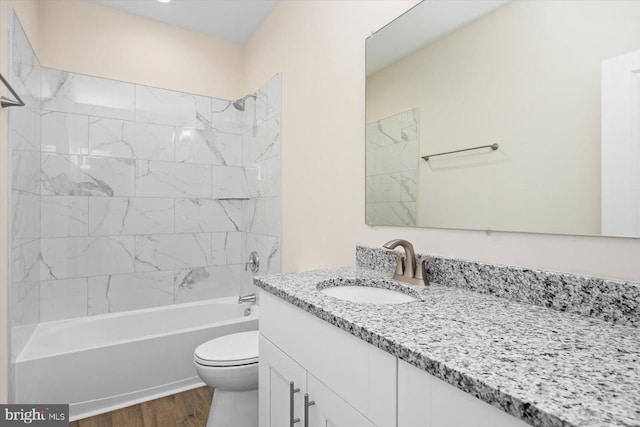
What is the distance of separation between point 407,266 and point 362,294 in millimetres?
200

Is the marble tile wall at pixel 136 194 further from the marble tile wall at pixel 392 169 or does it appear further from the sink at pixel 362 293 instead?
the sink at pixel 362 293

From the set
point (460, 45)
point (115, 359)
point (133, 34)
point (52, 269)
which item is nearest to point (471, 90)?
point (460, 45)

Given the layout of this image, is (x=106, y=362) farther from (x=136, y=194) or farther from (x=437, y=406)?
(x=437, y=406)

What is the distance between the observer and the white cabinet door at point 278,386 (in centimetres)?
101

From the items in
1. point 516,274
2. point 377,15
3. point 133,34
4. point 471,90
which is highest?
point 133,34

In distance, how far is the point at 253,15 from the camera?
2578mm

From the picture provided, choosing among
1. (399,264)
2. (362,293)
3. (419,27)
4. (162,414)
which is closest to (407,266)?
(399,264)

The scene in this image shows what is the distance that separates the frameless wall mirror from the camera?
833 millimetres

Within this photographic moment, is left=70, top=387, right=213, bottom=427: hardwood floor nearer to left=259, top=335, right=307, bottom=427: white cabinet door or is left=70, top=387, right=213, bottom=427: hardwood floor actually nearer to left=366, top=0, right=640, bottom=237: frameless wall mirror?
left=259, top=335, right=307, bottom=427: white cabinet door

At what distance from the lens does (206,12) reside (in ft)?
8.30

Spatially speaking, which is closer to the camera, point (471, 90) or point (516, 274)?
point (516, 274)

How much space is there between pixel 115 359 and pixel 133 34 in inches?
89.8

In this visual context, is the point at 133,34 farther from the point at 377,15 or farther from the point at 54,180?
the point at 377,15

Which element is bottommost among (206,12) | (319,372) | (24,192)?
(319,372)
